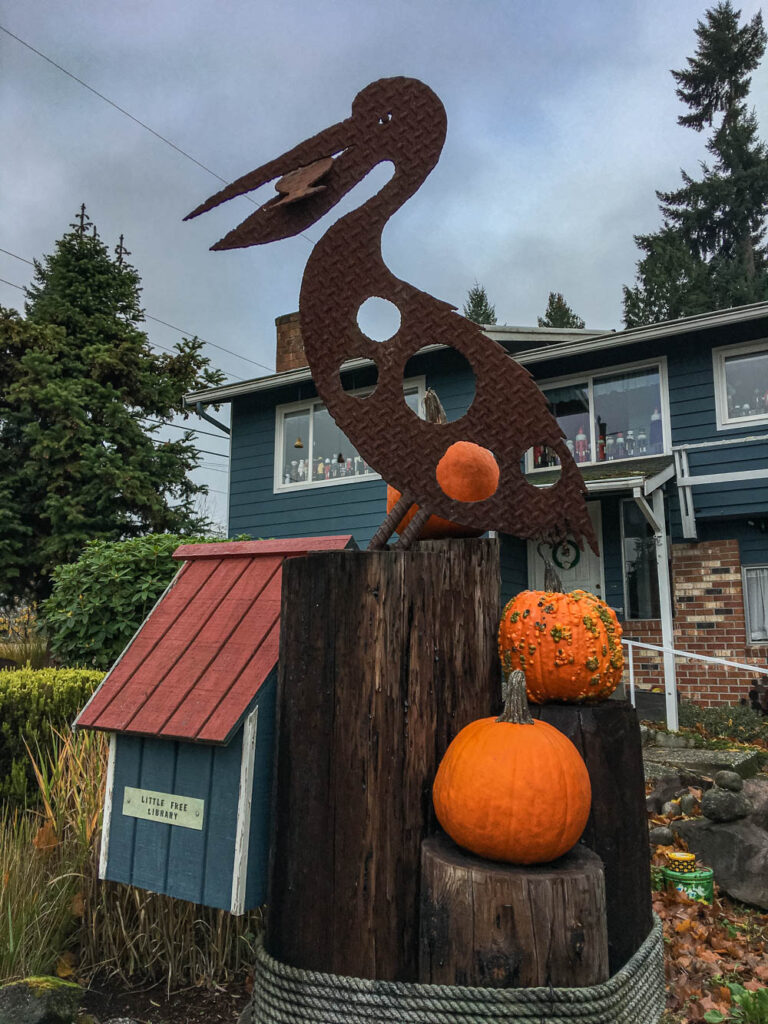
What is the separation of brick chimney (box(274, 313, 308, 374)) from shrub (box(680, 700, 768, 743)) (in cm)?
878

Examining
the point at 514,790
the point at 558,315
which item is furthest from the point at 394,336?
the point at 558,315

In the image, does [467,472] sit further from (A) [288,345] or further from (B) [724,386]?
(A) [288,345]

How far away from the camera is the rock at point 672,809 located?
467 centimetres

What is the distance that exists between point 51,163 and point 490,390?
12.5 metres

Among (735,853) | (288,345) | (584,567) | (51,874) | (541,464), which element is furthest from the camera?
(288,345)

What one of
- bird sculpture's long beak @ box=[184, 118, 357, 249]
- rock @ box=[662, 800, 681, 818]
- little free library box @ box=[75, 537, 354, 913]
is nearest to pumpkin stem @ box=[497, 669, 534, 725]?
little free library box @ box=[75, 537, 354, 913]

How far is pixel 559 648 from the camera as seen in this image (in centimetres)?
216

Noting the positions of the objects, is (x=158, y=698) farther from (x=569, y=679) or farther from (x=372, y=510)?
(x=372, y=510)

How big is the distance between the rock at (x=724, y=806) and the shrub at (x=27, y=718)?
11.7 ft

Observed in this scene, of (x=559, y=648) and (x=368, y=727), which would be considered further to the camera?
(x=559, y=648)

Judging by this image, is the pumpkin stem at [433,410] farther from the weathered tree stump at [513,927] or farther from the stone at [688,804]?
the stone at [688,804]

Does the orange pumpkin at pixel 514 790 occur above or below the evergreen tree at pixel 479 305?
below

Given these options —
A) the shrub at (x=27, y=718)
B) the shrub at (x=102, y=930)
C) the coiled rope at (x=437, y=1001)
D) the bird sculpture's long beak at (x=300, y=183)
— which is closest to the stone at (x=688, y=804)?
the coiled rope at (x=437, y=1001)

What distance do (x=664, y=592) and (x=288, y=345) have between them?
8.61m
